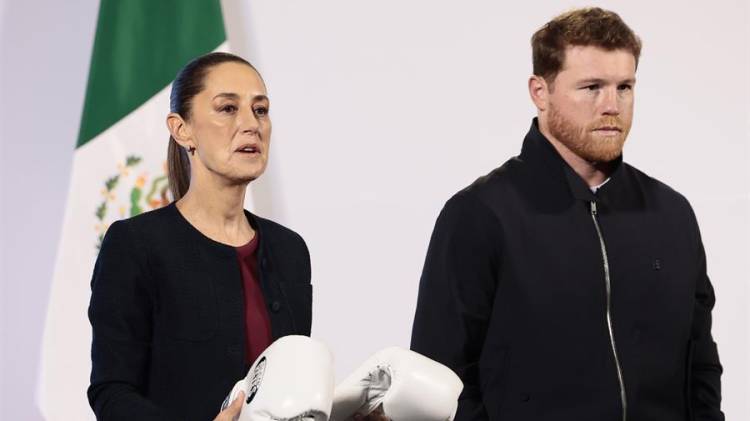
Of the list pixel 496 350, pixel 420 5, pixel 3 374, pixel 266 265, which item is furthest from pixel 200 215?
pixel 3 374

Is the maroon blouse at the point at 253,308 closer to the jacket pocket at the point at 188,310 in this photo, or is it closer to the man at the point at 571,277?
the jacket pocket at the point at 188,310

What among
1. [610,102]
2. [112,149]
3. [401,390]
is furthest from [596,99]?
[112,149]

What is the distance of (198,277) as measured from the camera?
1628 millimetres

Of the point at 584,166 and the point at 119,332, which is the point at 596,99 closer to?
the point at 584,166

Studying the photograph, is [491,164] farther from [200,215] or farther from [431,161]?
[200,215]

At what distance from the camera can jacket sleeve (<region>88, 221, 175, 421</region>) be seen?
1510 mm

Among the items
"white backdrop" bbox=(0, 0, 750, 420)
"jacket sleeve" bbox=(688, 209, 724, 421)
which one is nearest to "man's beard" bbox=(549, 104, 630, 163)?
"jacket sleeve" bbox=(688, 209, 724, 421)

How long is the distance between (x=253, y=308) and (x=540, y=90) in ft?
2.18

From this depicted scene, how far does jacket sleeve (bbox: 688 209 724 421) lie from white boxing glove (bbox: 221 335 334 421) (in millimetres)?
834

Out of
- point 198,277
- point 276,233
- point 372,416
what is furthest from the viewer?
point 276,233

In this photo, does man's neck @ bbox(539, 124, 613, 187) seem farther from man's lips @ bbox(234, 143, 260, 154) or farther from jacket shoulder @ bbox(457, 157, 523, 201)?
man's lips @ bbox(234, 143, 260, 154)

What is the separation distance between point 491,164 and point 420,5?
511mm

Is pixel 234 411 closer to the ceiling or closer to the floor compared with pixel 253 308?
closer to the floor

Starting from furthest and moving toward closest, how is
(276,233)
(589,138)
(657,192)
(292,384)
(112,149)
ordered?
1. (112,149)
2. (657,192)
3. (589,138)
4. (276,233)
5. (292,384)
